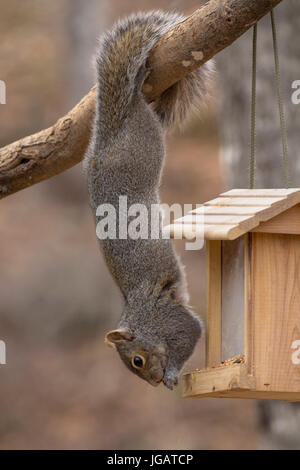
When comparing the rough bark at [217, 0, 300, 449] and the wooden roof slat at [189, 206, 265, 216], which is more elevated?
the rough bark at [217, 0, 300, 449]

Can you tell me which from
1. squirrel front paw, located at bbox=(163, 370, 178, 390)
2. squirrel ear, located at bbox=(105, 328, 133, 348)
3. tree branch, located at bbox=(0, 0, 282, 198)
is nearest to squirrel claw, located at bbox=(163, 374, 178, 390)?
squirrel front paw, located at bbox=(163, 370, 178, 390)

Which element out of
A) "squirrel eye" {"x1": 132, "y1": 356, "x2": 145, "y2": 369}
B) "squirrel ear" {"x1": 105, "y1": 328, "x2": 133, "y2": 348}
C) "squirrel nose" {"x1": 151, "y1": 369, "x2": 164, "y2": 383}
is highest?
"squirrel ear" {"x1": 105, "y1": 328, "x2": 133, "y2": 348}

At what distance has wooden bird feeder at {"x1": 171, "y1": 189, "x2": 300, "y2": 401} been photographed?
2.73 meters

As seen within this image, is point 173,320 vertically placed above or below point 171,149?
below

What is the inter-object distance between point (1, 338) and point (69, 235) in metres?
1.48

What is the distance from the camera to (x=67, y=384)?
9.59 meters

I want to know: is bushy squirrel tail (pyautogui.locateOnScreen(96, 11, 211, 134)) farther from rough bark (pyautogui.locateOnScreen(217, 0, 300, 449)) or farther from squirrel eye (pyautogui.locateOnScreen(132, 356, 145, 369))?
rough bark (pyautogui.locateOnScreen(217, 0, 300, 449))

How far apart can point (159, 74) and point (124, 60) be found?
0.48 feet

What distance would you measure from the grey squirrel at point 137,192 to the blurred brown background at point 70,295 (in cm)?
542

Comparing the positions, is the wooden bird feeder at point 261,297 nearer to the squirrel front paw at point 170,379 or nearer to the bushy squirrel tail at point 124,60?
the squirrel front paw at point 170,379

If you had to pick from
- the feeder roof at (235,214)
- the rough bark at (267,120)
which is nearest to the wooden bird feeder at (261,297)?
the feeder roof at (235,214)

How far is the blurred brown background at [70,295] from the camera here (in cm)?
912

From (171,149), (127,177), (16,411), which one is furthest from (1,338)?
(127,177)
